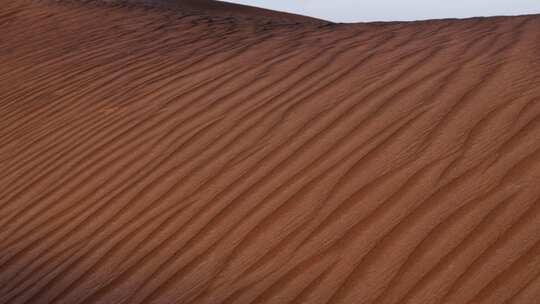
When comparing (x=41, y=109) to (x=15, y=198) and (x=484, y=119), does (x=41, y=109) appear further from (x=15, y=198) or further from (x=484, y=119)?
(x=484, y=119)

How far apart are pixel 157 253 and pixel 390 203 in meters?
0.97

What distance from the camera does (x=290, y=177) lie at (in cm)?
358

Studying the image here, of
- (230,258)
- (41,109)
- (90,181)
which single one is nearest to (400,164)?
(230,258)

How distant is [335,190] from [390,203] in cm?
29

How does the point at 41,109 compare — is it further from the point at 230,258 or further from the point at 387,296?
the point at 387,296

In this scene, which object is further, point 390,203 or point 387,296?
point 390,203

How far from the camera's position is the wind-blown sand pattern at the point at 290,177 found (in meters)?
2.88

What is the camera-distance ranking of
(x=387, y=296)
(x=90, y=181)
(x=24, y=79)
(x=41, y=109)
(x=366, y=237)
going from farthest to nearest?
(x=24, y=79) < (x=41, y=109) < (x=90, y=181) < (x=366, y=237) < (x=387, y=296)

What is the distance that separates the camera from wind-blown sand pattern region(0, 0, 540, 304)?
288 centimetres

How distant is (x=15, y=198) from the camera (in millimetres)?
4316

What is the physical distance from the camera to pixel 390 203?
3.19 m

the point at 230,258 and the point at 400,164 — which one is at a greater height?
the point at 400,164

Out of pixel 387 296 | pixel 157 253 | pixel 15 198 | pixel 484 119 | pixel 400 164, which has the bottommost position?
pixel 15 198

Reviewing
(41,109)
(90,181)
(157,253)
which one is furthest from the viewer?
(41,109)
